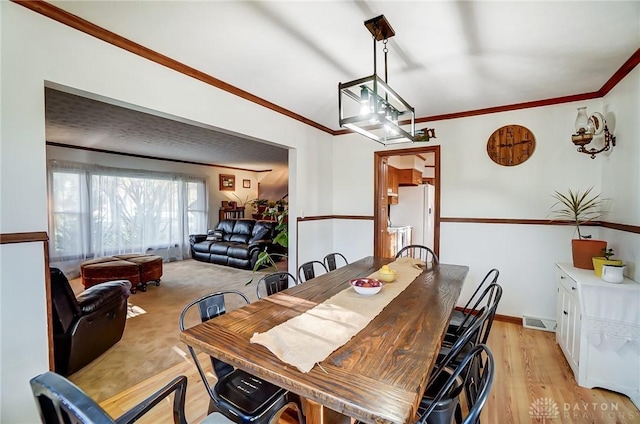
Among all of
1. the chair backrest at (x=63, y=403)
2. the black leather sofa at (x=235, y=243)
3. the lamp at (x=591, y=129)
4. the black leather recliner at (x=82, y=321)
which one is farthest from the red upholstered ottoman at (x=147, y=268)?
the lamp at (x=591, y=129)

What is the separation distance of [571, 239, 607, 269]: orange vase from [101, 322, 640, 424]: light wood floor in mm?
835

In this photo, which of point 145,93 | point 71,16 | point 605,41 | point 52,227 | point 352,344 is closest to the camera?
point 352,344

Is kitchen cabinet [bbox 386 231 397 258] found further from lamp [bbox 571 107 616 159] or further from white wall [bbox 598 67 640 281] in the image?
lamp [bbox 571 107 616 159]

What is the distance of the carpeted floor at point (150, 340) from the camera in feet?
7.39

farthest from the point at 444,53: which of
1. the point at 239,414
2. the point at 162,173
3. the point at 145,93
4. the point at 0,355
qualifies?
the point at 162,173

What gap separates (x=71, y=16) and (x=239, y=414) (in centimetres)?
244

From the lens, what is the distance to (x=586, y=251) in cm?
253

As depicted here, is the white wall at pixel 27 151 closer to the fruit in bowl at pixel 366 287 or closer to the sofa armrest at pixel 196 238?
the fruit in bowl at pixel 366 287

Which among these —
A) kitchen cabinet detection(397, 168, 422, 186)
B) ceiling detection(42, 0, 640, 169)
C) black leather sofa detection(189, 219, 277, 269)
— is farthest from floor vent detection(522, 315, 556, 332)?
black leather sofa detection(189, 219, 277, 269)

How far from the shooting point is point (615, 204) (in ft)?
8.52

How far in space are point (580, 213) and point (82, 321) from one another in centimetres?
470

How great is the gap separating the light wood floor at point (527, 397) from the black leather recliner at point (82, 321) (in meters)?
0.58

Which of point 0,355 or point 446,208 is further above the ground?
point 446,208

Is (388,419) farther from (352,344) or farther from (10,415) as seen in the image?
(10,415)
